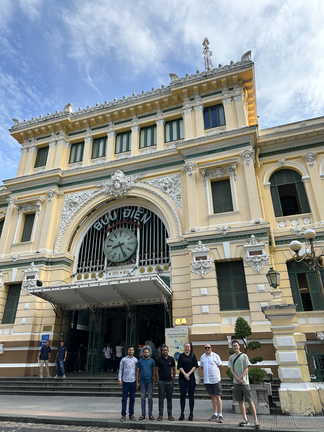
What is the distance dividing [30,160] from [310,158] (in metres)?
19.0

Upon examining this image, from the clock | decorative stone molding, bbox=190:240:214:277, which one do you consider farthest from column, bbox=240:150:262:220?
the clock

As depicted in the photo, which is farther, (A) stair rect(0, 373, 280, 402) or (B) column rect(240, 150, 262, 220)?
(B) column rect(240, 150, 262, 220)

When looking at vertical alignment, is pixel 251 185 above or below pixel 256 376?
above

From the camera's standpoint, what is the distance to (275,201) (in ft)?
58.6

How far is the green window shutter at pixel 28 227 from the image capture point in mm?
21375

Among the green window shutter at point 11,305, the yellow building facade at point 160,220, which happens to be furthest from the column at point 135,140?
the green window shutter at point 11,305

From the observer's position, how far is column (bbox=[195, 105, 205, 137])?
64.1 feet

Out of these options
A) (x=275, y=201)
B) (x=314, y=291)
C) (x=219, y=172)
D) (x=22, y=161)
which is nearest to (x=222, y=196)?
(x=219, y=172)

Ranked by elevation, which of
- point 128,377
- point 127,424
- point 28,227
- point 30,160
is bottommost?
point 127,424

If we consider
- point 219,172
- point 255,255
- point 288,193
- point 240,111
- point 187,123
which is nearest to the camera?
point 255,255

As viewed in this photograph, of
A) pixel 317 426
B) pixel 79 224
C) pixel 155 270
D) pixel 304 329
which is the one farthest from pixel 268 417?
pixel 79 224

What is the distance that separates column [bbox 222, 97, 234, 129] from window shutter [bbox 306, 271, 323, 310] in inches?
371

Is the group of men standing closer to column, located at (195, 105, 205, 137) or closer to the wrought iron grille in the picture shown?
the wrought iron grille

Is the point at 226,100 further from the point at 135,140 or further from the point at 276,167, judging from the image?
the point at 135,140
